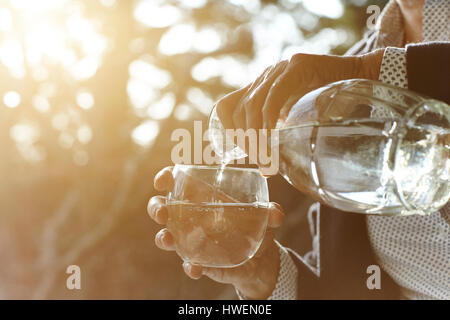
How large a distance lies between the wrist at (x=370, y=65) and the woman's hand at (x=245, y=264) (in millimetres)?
216

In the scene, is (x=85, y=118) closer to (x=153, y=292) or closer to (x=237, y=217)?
(x=153, y=292)

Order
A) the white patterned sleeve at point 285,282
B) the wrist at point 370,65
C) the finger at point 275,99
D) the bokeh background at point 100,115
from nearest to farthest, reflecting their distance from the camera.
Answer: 1. the finger at point 275,99
2. the wrist at point 370,65
3. the white patterned sleeve at point 285,282
4. the bokeh background at point 100,115

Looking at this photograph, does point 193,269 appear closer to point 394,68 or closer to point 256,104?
point 256,104

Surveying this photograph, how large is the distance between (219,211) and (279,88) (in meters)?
0.16

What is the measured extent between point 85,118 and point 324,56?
8.67ft

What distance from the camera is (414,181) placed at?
0.47 m

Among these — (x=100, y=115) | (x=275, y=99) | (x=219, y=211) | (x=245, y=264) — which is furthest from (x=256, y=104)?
(x=100, y=115)

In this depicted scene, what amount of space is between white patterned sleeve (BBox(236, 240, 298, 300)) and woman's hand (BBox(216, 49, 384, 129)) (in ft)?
1.35

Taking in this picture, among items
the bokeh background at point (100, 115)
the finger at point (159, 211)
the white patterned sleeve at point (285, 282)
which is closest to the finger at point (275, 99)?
the finger at point (159, 211)

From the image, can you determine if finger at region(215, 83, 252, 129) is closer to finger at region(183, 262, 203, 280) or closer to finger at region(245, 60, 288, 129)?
finger at region(245, 60, 288, 129)

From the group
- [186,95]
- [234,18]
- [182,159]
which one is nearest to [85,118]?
[186,95]

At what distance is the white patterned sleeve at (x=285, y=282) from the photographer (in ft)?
3.14

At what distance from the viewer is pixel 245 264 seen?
0.82 m

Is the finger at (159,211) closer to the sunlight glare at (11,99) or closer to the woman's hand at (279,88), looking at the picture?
the woman's hand at (279,88)
